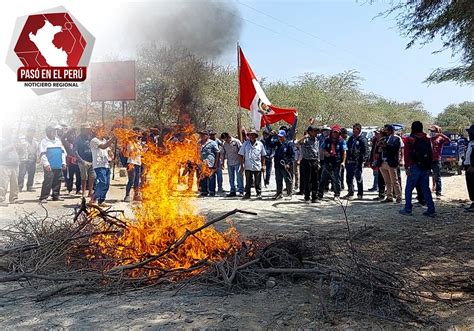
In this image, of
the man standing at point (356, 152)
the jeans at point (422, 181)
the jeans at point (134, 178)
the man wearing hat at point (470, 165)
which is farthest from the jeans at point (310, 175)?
the jeans at point (134, 178)

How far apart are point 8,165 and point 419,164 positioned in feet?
30.3

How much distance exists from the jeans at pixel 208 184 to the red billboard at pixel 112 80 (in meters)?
4.40

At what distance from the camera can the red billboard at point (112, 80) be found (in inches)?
573

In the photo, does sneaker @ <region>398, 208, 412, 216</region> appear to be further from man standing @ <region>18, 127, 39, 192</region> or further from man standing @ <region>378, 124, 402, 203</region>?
man standing @ <region>18, 127, 39, 192</region>

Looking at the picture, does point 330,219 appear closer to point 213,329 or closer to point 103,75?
point 213,329

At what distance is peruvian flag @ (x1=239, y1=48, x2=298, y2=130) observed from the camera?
13414 millimetres

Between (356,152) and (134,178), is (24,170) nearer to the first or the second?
(134,178)

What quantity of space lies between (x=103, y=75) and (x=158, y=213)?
10549mm

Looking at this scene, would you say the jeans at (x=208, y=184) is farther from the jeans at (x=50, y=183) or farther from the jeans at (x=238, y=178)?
the jeans at (x=50, y=183)

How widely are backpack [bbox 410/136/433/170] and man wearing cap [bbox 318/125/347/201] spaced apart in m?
2.43

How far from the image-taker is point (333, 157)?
34.9ft

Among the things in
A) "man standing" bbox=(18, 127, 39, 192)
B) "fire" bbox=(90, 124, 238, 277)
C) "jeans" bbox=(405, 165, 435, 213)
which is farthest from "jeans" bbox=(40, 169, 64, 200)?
"jeans" bbox=(405, 165, 435, 213)

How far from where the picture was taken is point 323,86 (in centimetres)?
3981

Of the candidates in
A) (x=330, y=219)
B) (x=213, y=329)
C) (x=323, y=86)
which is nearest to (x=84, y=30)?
(x=330, y=219)
